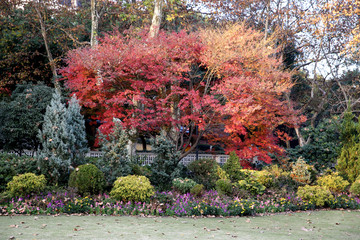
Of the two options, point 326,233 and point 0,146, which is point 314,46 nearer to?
point 326,233

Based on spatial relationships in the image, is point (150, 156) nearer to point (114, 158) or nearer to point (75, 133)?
point (75, 133)

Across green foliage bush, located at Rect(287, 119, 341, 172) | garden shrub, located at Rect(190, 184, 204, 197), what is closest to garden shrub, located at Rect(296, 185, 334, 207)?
garden shrub, located at Rect(190, 184, 204, 197)

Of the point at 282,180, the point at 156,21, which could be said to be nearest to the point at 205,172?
the point at 282,180

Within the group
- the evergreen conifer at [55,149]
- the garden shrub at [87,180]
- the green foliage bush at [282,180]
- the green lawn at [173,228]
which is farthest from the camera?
the green foliage bush at [282,180]

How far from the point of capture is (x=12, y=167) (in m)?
9.43

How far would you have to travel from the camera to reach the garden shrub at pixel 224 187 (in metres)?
9.72

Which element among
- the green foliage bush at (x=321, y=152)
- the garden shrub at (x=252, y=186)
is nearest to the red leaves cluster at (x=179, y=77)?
the garden shrub at (x=252, y=186)

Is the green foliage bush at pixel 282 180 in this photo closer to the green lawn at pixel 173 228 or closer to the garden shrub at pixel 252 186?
the garden shrub at pixel 252 186

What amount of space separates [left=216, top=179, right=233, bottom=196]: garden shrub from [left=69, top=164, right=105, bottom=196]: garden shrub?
322cm

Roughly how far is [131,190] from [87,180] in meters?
1.16

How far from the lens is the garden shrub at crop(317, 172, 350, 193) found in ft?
35.6

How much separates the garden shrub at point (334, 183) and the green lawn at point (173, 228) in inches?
95.5

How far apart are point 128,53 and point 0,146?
9045 millimetres

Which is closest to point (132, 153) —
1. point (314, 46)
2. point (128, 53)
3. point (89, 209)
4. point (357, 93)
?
point (128, 53)
